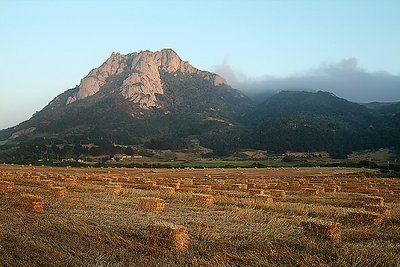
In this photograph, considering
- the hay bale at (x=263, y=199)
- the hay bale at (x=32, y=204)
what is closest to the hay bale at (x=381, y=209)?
the hay bale at (x=263, y=199)

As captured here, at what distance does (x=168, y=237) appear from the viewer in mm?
10062

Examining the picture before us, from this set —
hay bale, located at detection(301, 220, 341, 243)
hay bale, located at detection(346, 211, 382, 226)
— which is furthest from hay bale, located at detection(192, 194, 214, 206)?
hay bale, located at detection(301, 220, 341, 243)

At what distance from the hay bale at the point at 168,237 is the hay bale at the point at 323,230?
3.43 meters

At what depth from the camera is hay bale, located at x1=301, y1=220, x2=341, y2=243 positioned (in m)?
10.8

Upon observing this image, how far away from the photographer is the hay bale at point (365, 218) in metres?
14.0

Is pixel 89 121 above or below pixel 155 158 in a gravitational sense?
above

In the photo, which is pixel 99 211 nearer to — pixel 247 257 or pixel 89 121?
pixel 247 257

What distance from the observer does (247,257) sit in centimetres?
912

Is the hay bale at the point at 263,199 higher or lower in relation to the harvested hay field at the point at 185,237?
lower

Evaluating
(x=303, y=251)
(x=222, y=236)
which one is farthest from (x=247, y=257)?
(x=222, y=236)

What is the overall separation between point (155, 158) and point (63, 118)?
233 ft

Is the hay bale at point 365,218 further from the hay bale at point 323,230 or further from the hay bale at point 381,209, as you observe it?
the hay bale at point 323,230

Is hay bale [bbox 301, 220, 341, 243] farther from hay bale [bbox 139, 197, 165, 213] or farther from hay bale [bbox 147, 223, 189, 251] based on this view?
hay bale [bbox 139, 197, 165, 213]

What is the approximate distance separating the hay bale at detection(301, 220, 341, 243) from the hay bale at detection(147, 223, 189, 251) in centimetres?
343
